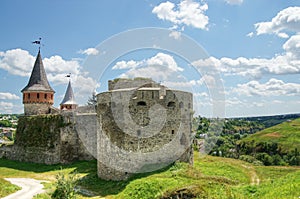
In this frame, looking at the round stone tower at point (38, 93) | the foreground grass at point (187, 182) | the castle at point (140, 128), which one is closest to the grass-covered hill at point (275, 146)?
the foreground grass at point (187, 182)

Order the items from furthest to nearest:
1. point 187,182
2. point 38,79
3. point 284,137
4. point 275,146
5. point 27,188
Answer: point 284,137 < point 275,146 < point 38,79 < point 27,188 < point 187,182

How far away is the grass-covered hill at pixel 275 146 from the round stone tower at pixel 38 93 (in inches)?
1734

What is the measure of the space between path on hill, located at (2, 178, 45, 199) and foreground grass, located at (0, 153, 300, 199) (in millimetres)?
670

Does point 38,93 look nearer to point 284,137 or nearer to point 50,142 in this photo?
point 50,142

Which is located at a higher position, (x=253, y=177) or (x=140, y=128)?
(x=140, y=128)

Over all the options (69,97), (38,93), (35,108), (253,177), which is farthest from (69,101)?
(253,177)

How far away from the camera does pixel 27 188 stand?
18.0 m

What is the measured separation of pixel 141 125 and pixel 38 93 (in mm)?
20112

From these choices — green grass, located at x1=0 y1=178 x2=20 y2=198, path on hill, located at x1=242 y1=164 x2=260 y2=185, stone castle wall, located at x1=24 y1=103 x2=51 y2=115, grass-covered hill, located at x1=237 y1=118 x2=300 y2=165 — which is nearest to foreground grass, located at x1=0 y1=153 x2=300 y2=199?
path on hill, located at x1=242 y1=164 x2=260 y2=185

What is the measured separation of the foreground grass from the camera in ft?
35.6

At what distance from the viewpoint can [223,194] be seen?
1091 cm

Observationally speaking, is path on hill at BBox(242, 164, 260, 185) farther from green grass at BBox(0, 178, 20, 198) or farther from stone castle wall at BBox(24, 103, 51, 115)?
stone castle wall at BBox(24, 103, 51, 115)

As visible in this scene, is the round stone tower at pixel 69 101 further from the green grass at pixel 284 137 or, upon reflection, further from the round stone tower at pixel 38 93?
the green grass at pixel 284 137

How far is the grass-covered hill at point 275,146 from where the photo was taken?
5809 cm
